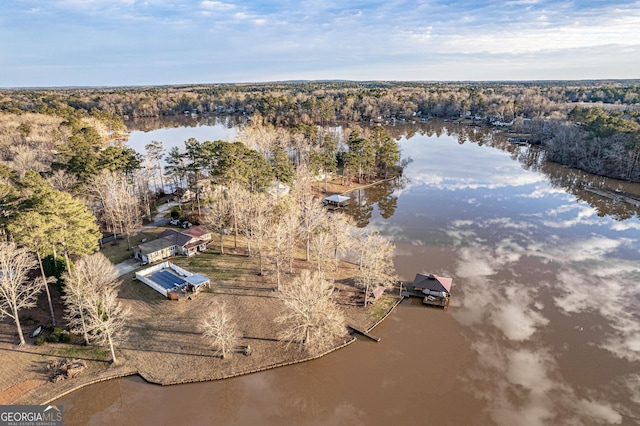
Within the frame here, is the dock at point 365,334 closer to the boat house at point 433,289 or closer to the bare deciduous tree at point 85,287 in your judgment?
the boat house at point 433,289

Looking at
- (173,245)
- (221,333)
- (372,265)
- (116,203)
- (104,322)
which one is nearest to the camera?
(104,322)

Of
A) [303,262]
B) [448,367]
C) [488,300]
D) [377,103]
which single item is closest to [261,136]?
[303,262]

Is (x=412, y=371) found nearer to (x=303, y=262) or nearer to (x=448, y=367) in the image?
(x=448, y=367)

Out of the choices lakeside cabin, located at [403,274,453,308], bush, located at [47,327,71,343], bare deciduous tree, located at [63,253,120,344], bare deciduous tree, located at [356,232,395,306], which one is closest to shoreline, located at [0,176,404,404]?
bush, located at [47,327,71,343]

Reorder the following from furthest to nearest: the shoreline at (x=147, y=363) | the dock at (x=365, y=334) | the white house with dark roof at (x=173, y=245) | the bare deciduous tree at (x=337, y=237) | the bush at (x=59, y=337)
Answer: the white house with dark roof at (x=173, y=245) < the bare deciduous tree at (x=337, y=237) < the dock at (x=365, y=334) < the bush at (x=59, y=337) < the shoreline at (x=147, y=363)

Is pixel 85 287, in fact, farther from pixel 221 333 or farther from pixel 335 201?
pixel 335 201

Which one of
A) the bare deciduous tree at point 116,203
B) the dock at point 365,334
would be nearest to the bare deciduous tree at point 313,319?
the dock at point 365,334

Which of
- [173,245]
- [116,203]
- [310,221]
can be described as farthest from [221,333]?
[116,203]
